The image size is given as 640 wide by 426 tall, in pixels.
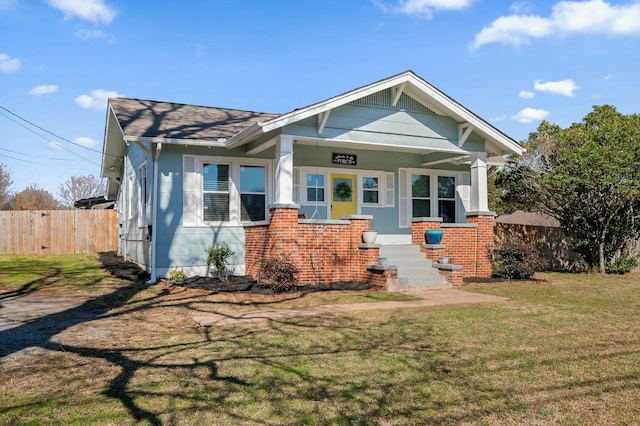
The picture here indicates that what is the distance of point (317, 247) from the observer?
10398 mm

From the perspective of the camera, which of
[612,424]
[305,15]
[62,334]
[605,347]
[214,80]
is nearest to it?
[612,424]

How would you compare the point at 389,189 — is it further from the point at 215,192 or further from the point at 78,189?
the point at 78,189

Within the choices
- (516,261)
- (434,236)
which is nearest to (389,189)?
(434,236)

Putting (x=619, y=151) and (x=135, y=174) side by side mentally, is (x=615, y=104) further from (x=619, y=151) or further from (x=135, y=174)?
(x=135, y=174)

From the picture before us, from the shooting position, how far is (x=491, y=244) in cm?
1230

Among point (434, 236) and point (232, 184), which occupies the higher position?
point (232, 184)

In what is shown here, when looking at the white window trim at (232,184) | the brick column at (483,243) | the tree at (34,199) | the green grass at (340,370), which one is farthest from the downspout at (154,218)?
the tree at (34,199)

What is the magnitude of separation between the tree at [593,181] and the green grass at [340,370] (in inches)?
290

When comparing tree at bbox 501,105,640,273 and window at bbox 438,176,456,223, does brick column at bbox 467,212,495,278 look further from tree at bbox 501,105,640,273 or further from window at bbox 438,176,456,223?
tree at bbox 501,105,640,273

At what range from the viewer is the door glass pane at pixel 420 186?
1446 cm

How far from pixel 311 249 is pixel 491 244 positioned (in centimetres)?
499

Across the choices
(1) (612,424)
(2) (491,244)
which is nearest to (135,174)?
(2) (491,244)

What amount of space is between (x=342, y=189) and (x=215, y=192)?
367 cm

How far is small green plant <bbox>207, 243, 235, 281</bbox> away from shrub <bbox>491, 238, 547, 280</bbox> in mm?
6664
